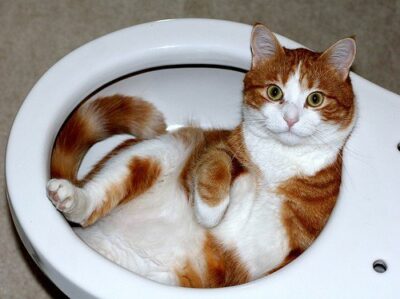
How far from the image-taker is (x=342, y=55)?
1.41m

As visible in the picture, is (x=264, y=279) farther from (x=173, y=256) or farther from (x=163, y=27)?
(x=163, y=27)

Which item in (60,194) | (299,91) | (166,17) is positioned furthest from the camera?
(166,17)

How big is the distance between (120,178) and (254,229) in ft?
1.05

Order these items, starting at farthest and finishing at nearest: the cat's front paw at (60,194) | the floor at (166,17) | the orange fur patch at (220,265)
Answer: the floor at (166,17), the orange fur patch at (220,265), the cat's front paw at (60,194)

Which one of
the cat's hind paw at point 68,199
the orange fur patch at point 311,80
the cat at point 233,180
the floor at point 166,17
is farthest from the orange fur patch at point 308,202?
the floor at point 166,17

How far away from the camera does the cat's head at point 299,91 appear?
136cm

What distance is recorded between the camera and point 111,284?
1.16m

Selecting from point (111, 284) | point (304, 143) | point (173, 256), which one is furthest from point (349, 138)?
point (111, 284)

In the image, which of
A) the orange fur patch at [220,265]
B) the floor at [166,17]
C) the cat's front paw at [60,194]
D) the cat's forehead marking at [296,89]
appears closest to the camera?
the cat's front paw at [60,194]

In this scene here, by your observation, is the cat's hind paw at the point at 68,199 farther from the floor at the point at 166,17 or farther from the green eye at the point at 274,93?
the floor at the point at 166,17

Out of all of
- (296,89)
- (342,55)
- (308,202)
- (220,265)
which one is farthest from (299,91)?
(220,265)

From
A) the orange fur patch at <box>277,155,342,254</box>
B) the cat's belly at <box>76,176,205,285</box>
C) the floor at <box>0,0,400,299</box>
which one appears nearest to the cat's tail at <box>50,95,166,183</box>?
the cat's belly at <box>76,176,205,285</box>

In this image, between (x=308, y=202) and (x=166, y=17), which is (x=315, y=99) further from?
(x=166, y=17)

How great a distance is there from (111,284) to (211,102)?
0.68 meters
